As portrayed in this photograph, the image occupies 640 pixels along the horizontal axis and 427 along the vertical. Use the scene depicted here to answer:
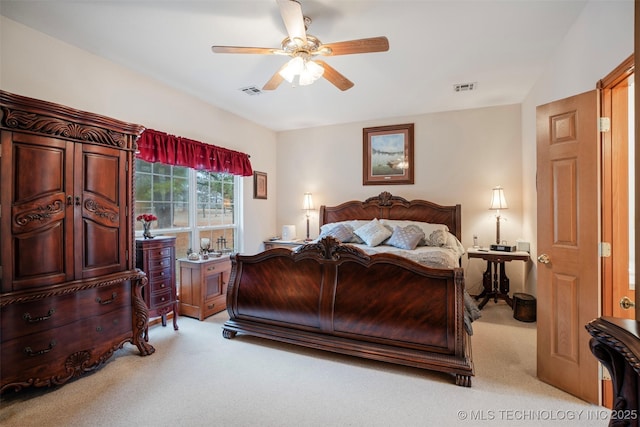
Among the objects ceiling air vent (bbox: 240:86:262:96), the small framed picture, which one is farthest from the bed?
the small framed picture

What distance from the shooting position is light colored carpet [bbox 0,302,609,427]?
6.17 ft

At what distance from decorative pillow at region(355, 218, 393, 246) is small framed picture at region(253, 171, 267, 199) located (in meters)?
1.94

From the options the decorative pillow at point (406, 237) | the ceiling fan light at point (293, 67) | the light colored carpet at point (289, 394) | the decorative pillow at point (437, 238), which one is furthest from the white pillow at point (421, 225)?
the ceiling fan light at point (293, 67)

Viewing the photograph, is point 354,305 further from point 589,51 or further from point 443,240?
point 589,51

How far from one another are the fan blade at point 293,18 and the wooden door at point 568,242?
1.91 metres

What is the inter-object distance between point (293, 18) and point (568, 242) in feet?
8.04

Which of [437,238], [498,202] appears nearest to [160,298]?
[437,238]

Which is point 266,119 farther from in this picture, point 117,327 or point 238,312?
point 117,327

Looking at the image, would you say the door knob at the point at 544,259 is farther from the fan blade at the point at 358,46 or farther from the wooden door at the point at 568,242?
the fan blade at the point at 358,46

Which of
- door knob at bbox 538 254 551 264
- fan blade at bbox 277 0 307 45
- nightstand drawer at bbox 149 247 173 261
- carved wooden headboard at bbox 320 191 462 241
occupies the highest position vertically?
fan blade at bbox 277 0 307 45

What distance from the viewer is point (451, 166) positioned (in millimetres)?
4652

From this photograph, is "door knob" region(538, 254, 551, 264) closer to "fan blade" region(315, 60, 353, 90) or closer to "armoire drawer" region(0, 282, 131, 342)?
"fan blade" region(315, 60, 353, 90)

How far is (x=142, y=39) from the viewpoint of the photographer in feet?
8.62

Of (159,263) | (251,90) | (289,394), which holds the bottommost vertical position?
(289,394)
